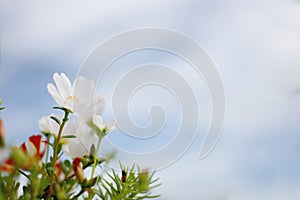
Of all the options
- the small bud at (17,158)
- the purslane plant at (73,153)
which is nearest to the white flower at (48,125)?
the purslane plant at (73,153)

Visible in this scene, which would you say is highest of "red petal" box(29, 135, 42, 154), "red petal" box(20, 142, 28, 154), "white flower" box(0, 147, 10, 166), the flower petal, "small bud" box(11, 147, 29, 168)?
the flower petal

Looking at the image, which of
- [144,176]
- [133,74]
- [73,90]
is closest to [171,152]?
[144,176]

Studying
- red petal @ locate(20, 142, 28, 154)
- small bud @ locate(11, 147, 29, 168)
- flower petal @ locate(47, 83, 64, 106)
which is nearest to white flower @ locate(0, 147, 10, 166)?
small bud @ locate(11, 147, 29, 168)

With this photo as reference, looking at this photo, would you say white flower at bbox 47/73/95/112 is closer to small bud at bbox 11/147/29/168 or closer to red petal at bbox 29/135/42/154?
red petal at bbox 29/135/42/154

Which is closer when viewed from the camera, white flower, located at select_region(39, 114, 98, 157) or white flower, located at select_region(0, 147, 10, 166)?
white flower, located at select_region(0, 147, 10, 166)

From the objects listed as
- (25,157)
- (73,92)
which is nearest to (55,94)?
(73,92)

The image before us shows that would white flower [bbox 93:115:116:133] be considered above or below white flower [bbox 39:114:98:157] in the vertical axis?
above

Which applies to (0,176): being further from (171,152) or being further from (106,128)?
(171,152)
